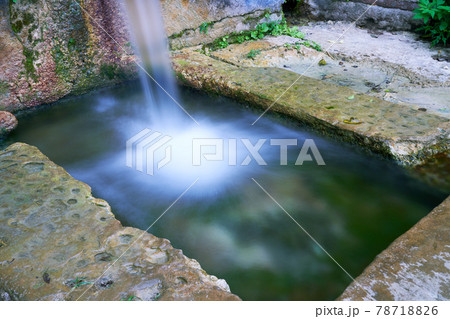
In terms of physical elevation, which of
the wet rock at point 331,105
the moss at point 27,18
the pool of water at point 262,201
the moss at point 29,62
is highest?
the moss at point 27,18

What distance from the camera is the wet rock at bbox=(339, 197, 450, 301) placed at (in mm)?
1363

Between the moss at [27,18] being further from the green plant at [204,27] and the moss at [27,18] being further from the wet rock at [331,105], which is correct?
the green plant at [204,27]

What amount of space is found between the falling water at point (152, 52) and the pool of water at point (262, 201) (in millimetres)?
609

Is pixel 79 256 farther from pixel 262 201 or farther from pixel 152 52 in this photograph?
pixel 152 52

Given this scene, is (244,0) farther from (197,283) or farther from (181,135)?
(197,283)

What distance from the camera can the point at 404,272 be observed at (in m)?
1.44

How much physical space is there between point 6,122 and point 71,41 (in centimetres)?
100

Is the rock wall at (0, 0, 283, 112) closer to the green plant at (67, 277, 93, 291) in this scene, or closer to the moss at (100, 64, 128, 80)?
the moss at (100, 64, 128, 80)

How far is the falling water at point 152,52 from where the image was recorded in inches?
144

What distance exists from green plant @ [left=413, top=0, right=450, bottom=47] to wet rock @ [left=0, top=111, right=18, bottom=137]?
433 centimetres

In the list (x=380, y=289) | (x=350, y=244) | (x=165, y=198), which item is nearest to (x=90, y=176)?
(x=165, y=198)

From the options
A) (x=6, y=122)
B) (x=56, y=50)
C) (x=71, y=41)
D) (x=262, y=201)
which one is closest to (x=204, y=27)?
(x=71, y=41)

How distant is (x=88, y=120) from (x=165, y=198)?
1448mm

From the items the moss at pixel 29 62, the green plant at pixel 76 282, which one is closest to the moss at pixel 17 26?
the moss at pixel 29 62
